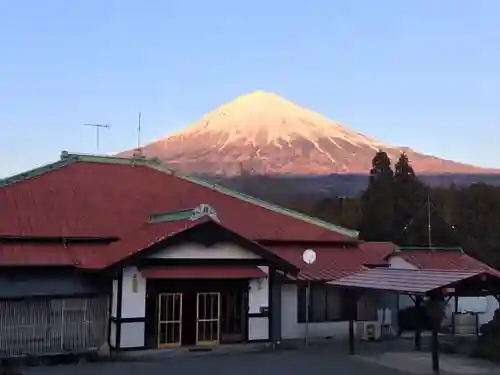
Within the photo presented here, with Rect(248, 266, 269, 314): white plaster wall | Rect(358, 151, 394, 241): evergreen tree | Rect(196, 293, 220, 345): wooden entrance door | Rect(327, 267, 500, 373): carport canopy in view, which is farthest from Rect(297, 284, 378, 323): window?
Rect(358, 151, 394, 241): evergreen tree

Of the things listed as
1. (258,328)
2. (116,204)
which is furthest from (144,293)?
(116,204)

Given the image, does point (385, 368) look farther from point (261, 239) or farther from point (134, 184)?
point (134, 184)

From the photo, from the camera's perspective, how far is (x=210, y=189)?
24.8 metres

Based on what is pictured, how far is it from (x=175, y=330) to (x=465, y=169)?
341 ft

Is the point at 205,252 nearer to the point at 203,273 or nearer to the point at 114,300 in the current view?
the point at 203,273

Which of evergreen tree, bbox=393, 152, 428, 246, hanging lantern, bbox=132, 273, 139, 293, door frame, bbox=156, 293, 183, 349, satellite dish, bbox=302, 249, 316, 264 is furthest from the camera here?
evergreen tree, bbox=393, 152, 428, 246

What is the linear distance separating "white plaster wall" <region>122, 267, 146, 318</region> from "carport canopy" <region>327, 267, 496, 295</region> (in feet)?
16.9

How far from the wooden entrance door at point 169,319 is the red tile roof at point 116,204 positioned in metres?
2.85

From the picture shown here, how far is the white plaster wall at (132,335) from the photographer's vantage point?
1792 cm

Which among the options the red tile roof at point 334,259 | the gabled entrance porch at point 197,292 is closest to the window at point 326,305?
the red tile roof at point 334,259

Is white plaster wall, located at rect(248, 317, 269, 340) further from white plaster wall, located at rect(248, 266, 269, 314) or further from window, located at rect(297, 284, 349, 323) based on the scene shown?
window, located at rect(297, 284, 349, 323)

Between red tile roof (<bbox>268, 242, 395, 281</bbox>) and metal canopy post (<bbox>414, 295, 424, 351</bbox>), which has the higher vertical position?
red tile roof (<bbox>268, 242, 395, 281</bbox>)

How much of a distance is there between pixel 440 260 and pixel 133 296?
12301mm

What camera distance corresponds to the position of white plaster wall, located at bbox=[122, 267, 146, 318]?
18.1 m
